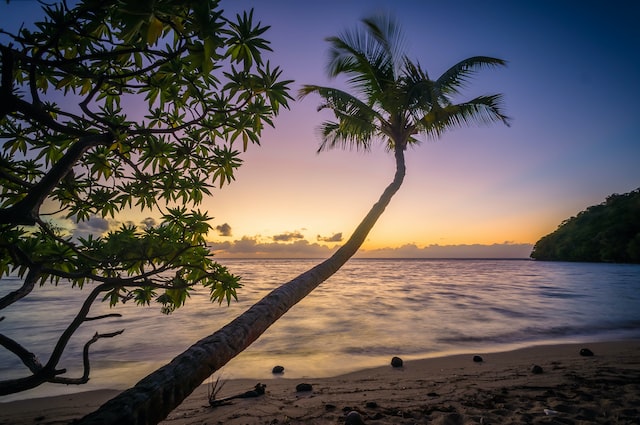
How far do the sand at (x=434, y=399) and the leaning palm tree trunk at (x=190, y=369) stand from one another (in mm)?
1961

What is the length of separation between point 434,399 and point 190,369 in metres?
3.84

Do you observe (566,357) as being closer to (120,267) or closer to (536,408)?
(536,408)

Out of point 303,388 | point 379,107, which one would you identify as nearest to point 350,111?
point 379,107

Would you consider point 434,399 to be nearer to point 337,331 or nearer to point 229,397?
point 229,397

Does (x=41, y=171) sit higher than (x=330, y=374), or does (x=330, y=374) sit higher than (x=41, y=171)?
(x=41, y=171)

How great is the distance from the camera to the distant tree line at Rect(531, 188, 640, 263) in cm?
4778

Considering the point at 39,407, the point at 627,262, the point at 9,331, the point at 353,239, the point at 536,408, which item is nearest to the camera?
the point at 536,408

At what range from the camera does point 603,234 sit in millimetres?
52438

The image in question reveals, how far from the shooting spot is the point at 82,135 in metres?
1.92

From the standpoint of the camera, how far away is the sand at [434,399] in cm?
363

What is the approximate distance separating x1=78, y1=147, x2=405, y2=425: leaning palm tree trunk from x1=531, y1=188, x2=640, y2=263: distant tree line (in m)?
62.8

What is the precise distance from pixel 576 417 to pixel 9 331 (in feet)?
55.4

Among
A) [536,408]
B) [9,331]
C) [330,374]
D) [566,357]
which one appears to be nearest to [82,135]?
[536,408]

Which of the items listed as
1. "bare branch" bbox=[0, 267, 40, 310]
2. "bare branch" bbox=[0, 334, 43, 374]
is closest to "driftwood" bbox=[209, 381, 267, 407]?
"bare branch" bbox=[0, 334, 43, 374]
